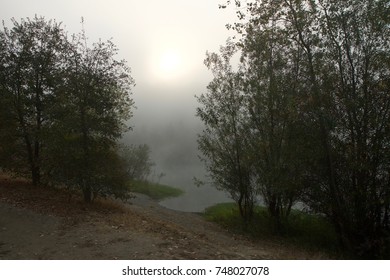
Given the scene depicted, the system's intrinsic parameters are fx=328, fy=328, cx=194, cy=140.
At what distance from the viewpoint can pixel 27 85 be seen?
2575 centimetres

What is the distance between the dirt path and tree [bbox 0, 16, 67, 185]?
152 inches

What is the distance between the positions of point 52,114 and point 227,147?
44.6 feet

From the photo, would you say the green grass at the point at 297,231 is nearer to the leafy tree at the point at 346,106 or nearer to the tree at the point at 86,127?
the leafy tree at the point at 346,106

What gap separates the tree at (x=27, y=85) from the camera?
25188 mm

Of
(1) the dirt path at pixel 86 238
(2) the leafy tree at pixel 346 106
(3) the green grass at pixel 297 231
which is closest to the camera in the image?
(1) the dirt path at pixel 86 238

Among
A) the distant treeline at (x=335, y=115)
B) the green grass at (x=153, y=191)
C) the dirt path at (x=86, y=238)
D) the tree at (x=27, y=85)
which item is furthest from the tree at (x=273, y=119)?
the green grass at (x=153, y=191)

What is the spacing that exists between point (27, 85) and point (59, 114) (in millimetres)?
4569

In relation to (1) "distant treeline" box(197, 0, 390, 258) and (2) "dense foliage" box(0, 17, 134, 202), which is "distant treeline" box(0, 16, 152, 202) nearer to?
(2) "dense foliage" box(0, 17, 134, 202)

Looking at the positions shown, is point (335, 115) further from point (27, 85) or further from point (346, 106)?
point (27, 85)

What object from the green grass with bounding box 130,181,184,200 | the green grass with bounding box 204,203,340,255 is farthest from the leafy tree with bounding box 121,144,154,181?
the green grass with bounding box 204,203,340,255

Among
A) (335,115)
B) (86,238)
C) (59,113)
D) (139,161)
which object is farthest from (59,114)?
(139,161)

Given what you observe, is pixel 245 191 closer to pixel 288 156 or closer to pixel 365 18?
pixel 288 156

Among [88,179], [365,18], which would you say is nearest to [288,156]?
[365,18]

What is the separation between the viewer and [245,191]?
2712cm
